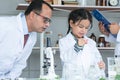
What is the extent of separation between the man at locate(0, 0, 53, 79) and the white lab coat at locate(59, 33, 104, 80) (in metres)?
0.26

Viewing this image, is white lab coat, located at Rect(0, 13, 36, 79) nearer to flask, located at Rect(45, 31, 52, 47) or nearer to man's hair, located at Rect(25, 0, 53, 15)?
man's hair, located at Rect(25, 0, 53, 15)

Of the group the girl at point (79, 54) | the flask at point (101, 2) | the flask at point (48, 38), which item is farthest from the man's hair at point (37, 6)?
the flask at point (101, 2)

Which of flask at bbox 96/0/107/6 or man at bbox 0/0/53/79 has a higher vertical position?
flask at bbox 96/0/107/6

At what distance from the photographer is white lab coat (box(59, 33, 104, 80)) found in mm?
1455

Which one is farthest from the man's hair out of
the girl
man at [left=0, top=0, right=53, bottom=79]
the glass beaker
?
the glass beaker

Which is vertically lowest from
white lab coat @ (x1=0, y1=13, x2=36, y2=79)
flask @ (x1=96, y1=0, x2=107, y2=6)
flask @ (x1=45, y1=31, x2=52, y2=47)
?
flask @ (x1=45, y1=31, x2=52, y2=47)

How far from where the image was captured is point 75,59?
5.49ft

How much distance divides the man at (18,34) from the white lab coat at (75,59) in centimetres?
26

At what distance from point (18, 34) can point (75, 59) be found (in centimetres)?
43

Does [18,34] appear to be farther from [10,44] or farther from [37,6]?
[37,6]

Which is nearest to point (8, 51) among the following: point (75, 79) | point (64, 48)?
point (75, 79)

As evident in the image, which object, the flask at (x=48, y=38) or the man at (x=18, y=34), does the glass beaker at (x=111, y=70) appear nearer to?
the man at (x=18, y=34)

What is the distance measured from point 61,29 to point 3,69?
69.5 inches

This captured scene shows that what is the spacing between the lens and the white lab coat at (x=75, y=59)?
1.46 metres
